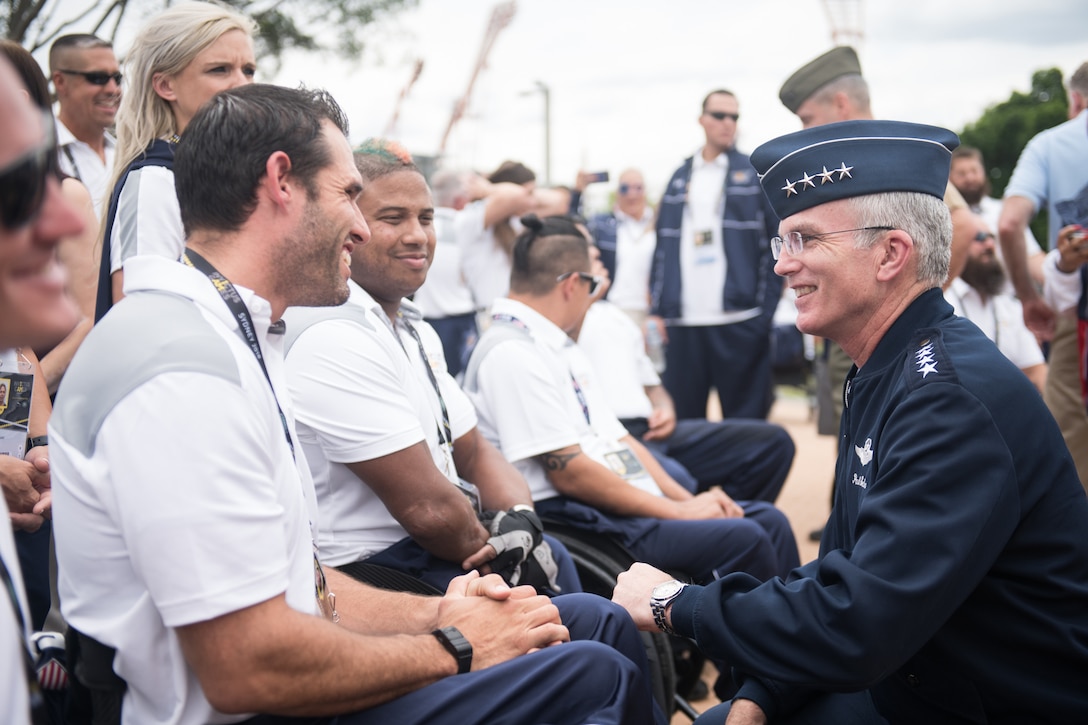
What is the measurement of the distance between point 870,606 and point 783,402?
1174 cm

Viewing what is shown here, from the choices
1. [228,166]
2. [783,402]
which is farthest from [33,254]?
[783,402]

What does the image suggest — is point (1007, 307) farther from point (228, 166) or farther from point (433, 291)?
point (228, 166)

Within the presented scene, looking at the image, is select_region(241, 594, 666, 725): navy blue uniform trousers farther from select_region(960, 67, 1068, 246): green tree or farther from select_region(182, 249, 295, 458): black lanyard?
select_region(960, 67, 1068, 246): green tree

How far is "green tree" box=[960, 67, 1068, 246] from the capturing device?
87.0ft

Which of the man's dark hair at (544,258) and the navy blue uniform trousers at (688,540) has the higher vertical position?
the man's dark hair at (544,258)

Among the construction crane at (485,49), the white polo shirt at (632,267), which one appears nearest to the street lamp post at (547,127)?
the white polo shirt at (632,267)

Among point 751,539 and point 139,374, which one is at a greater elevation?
point 139,374

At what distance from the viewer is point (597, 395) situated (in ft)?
14.8

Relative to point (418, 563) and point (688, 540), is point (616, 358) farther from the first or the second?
point (418, 563)

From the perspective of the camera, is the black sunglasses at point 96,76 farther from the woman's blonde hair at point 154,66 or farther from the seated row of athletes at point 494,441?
the seated row of athletes at point 494,441

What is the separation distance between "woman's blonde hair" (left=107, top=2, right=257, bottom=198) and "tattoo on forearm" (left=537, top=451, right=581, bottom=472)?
179cm

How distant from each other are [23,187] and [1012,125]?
98.7 ft

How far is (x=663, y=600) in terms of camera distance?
7.64 feet

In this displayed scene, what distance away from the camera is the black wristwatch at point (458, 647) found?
6.84 ft
